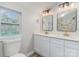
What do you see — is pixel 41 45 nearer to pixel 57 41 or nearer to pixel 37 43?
pixel 37 43

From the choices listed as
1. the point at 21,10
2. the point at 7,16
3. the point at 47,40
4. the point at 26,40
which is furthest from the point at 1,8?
the point at 47,40

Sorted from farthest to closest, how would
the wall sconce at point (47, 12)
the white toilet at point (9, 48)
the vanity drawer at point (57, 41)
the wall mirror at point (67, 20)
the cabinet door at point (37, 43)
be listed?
the wall sconce at point (47, 12) → the cabinet door at point (37, 43) → the wall mirror at point (67, 20) → the vanity drawer at point (57, 41) → the white toilet at point (9, 48)

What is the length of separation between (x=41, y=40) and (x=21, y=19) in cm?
85

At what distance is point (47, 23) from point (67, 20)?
74cm

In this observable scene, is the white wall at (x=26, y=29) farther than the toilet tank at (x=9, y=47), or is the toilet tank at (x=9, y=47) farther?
the white wall at (x=26, y=29)

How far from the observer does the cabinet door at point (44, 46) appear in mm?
2328

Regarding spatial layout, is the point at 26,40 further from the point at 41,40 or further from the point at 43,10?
the point at 43,10

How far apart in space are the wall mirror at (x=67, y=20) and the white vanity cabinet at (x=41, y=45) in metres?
0.52

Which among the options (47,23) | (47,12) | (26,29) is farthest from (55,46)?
(47,12)

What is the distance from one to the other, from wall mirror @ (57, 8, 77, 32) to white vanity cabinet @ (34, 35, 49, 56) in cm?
52

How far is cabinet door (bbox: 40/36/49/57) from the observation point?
233 cm

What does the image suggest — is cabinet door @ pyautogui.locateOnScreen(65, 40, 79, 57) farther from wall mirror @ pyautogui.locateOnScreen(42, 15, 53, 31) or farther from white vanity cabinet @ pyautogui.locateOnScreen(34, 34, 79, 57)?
wall mirror @ pyautogui.locateOnScreen(42, 15, 53, 31)

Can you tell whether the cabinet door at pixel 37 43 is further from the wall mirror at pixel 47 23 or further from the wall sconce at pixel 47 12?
the wall sconce at pixel 47 12

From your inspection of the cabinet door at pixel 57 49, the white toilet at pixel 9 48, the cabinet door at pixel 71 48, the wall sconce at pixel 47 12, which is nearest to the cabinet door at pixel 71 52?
the cabinet door at pixel 71 48
